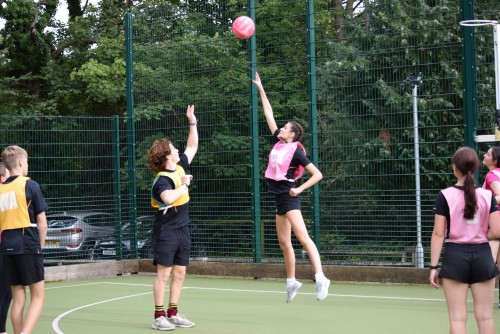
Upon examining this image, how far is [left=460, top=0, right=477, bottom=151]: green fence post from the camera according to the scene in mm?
12086

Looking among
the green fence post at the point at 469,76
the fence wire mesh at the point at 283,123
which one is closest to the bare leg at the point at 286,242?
the fence wire mesh at the point at 283,123

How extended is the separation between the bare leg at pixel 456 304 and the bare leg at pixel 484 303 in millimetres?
116

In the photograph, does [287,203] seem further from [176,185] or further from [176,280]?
[176,280]

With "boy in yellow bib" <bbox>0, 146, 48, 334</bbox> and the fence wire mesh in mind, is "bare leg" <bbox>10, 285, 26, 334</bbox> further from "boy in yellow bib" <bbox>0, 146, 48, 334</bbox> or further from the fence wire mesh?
the fence wire mesh

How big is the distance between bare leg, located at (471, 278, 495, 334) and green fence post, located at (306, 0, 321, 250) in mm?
7055

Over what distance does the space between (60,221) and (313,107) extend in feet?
14.9

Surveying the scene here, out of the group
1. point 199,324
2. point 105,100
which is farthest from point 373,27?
point 105,100

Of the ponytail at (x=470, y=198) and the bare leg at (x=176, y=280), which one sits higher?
the ponytail at (x=470, y=198)

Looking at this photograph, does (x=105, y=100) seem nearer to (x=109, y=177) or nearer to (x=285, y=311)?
(x=109, y=177)

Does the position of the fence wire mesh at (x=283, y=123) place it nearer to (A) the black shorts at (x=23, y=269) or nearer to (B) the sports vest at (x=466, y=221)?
(B) the sports vest at (x=466, y=221)

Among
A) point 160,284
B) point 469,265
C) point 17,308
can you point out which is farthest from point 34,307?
point 469,265

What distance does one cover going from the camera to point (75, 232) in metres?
14.5

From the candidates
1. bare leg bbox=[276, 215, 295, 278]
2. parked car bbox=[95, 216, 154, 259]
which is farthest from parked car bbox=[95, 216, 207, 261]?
bare leg bbox=[276, 215, 295, 278]

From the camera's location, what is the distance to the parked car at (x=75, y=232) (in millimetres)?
14302
